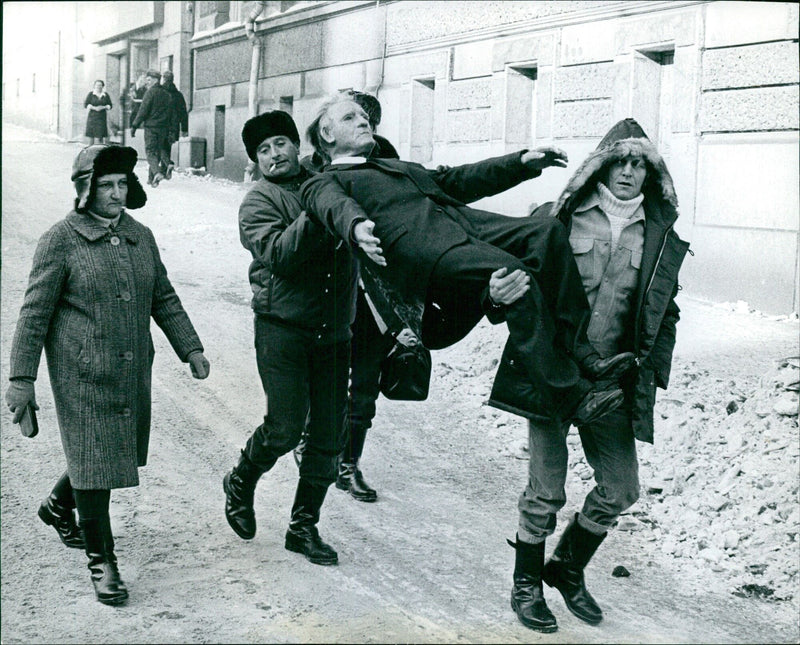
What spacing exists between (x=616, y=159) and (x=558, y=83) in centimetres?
368

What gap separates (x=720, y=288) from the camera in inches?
228

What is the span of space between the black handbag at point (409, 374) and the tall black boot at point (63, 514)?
1186 millimetres

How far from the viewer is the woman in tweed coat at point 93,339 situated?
10.8ft

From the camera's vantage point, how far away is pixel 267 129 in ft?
12.1

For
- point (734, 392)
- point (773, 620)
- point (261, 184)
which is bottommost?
point (773, 620)

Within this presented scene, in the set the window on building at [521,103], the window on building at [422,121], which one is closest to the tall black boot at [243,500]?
the window on building at [422,121]

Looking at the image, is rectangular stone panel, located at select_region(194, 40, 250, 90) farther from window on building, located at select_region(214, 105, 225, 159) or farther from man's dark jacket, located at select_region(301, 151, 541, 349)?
man's dark jacket, located at select_region(301, 151, 541, 349)

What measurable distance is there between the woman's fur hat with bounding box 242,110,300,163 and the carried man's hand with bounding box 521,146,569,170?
937 millimetres

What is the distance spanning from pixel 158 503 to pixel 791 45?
166 inches

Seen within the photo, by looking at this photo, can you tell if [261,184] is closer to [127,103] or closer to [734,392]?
[127,103]

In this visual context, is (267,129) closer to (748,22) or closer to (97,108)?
(97,108)

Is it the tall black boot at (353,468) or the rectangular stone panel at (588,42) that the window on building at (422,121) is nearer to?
the rectangular stone panel at (588,42)

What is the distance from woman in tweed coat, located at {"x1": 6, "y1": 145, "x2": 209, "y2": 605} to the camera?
328cm

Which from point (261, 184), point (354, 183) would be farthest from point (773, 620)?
point (261, 184)
